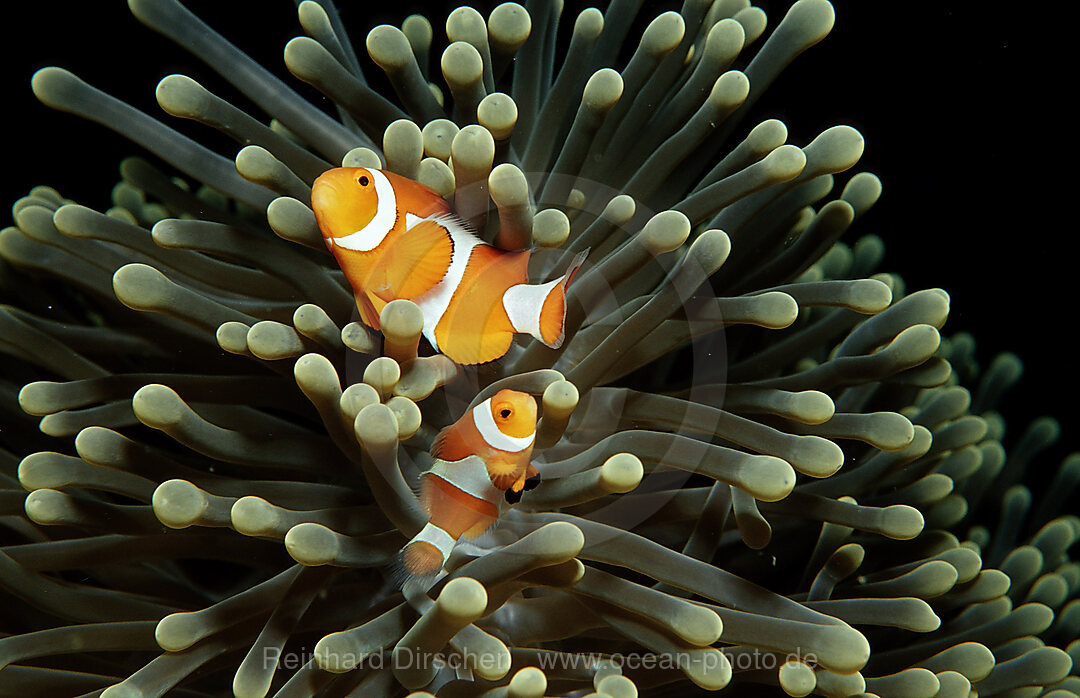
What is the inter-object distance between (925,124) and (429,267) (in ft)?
7.73

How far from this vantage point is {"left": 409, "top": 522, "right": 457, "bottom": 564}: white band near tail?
3.14 feet

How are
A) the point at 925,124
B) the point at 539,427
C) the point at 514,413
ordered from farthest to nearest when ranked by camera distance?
the point at 925,124 → the point at 539,427 → the point at 514,413

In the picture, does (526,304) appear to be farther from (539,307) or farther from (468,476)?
(468,476)

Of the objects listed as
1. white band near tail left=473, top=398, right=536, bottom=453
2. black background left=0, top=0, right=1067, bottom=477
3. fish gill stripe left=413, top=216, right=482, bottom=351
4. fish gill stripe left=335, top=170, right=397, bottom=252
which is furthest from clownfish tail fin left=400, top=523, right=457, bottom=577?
black background left=0, top=0, right=1067, bottom=477

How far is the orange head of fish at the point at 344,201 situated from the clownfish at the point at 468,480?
1.00 ft

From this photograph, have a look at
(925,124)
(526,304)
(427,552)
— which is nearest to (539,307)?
(526,304)

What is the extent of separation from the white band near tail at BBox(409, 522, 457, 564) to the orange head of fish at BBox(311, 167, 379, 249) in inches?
15.8

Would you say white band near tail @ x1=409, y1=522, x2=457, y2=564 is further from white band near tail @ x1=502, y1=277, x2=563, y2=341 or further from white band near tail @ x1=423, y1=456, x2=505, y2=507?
white band near tail @ x1=502, y1=277, x2=563, y2=341

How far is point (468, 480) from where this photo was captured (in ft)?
3.12

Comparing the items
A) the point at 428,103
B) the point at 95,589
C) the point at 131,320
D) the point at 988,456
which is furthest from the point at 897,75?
the point at 95,589

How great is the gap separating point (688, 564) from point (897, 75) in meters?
2.27

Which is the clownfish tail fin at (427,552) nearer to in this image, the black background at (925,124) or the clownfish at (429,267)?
the clownfish at (429,267)

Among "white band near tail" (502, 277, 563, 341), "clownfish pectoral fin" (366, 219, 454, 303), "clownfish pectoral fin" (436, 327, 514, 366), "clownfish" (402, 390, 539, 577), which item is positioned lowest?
"clownfish" (402, 390, 539, 577)

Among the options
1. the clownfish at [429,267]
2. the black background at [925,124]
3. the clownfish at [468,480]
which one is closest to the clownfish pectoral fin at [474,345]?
the clownfish at [429,267]
